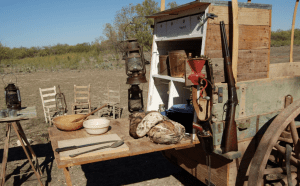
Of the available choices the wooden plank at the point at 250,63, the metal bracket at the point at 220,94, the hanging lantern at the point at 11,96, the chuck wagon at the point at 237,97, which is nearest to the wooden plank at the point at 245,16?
the chuck wagon at the point at 237,97

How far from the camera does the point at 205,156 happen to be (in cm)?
282

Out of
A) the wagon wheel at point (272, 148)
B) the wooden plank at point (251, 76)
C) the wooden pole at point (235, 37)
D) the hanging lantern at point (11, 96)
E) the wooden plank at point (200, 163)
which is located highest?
the wooden pole at point (235, 37)

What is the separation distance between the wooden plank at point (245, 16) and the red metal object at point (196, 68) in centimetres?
42

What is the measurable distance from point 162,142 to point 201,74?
786 mm

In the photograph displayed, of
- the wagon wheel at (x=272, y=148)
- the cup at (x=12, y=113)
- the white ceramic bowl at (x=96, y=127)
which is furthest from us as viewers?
the cup at (x=12, y=113)

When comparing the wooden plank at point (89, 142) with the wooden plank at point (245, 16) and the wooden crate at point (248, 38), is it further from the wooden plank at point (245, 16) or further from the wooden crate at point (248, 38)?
the wooden plank at point (245, 16)

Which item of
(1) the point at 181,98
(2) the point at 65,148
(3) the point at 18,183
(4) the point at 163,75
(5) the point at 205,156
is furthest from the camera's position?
(3) the point at 18,183

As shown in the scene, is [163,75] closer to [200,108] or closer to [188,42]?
[188,42]

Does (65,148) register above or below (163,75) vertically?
below

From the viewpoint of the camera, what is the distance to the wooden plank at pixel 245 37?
8.01 ft

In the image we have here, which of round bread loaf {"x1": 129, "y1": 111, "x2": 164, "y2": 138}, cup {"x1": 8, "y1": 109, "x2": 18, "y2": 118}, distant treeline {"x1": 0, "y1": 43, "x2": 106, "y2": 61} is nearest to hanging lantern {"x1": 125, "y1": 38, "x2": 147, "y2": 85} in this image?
round bread loaf {"x1": 129, "y1": 111, "x2": 164, "y2": 138}

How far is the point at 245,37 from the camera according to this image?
2650mm

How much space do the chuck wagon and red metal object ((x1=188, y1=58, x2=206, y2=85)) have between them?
0.04 m

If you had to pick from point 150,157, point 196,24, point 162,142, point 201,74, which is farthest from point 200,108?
point 150,157
